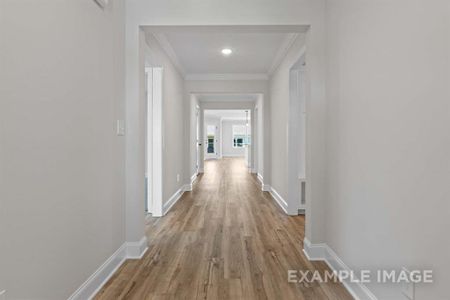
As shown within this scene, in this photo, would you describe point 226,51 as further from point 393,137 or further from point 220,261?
point 393,137

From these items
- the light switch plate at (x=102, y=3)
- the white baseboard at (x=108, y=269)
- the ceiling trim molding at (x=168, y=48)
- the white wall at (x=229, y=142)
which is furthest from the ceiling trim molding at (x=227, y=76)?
the white wall at (x=229, y=142)

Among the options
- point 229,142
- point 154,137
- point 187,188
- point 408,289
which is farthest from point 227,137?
point 408,289

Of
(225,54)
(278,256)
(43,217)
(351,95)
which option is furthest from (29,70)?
(225,54)

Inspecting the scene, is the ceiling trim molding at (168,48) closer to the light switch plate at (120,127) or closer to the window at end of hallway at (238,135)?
the light switch plate at (120,127)

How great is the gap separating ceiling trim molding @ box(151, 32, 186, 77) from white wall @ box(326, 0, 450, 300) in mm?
2249

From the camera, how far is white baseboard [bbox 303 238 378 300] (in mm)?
1802

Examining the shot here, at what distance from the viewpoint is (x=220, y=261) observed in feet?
8.15

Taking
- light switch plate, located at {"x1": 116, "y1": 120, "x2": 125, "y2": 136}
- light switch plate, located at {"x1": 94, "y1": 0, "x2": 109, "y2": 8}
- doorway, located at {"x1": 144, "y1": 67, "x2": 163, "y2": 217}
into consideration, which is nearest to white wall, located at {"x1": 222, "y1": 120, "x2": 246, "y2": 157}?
doorway, located at {"x1": 144, "y1": 67, "x2": 163, "y2": 217}

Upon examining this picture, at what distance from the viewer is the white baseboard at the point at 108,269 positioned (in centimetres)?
182

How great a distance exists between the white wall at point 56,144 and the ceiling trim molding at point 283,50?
2.29m

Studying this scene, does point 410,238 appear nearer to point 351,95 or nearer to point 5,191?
point 351,95

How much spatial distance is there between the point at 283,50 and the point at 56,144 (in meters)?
3.53

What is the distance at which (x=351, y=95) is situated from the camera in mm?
2012

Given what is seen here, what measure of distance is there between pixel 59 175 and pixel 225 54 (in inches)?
143
